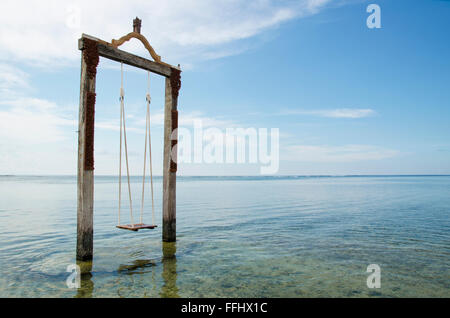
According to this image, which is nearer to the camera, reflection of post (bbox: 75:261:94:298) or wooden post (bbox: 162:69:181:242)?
reflection of post (bbox: 75:261:94:298)

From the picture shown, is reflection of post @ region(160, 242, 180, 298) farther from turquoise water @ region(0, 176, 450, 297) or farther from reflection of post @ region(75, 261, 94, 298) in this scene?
reflection of post @ region(75, 261, 94, 298)

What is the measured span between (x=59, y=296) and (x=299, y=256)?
6460 mm

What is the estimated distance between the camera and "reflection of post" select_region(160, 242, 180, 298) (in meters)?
6.57

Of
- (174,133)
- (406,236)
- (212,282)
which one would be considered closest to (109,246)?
(174,133)

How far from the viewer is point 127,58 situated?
353 inches

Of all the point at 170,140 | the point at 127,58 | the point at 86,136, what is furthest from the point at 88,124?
the point at 170,140

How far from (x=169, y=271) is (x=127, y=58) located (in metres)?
5.89

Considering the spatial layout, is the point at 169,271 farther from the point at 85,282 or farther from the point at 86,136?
the point at 86,136

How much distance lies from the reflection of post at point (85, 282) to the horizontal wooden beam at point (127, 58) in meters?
5.49

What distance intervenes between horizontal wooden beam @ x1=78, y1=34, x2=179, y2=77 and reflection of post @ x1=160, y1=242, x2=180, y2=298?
5.63 meters

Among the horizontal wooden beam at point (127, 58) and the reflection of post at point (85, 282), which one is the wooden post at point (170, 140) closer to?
the horizontal wooden beam at point (127, 58)

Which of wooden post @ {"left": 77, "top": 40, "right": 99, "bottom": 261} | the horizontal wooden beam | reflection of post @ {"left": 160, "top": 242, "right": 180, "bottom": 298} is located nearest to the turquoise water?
reflection of post @ {"left": 160, "top": 242, "right": 180, "bottom": 298}

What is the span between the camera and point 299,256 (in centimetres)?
964
